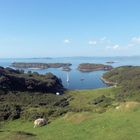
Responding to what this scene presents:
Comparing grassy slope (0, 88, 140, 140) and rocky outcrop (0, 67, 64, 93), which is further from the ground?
grassy slope (0, 88, 140, 140)

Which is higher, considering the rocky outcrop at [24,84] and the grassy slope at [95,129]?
the grassy slope at [95,129]

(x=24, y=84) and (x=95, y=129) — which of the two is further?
(x=24, y=84)

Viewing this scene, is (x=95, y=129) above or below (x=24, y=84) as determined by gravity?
above

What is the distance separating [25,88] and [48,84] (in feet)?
44.8

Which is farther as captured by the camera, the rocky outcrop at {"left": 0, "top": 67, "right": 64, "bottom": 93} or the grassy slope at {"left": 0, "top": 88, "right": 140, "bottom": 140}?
the rocky outcrop at {"left": 0, "top": 67, "right": 64, "bottom": 93}

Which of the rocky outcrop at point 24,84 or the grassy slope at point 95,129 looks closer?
the grassy slope at point 95,129

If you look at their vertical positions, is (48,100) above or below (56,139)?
below

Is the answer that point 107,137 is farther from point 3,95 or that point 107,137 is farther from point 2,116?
point 3,95

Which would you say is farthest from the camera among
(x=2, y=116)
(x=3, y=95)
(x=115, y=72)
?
(x=115, y=72)

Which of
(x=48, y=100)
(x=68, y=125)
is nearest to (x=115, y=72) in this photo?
(x=48, y=100)

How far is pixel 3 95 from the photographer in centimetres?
8719

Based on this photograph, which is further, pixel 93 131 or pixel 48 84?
pixel 48 84

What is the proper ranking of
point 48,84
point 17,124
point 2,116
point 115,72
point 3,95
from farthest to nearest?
point 115,72 < point 48,84 < point 3,95 < point 2,116 < point 17,124

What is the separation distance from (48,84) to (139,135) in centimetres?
9715
